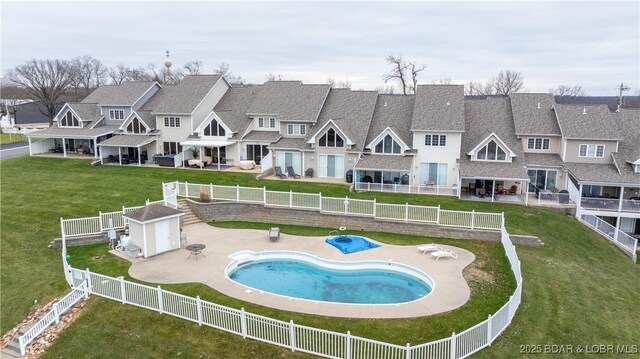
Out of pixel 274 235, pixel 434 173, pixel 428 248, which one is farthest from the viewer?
pixel 434 173

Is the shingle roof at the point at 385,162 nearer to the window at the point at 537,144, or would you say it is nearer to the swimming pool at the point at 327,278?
the window at the point at 537,144

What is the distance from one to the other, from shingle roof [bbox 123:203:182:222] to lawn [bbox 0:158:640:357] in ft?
7.70

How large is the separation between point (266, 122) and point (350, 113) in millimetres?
8141

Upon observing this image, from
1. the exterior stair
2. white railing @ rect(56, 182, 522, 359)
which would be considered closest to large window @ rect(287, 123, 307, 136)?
Result: the exterior stair

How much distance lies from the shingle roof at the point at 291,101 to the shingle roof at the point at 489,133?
13195 millimetres

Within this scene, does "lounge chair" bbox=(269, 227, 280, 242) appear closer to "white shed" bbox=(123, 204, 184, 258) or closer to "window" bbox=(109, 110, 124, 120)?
"white shed" bbox=(123, 204, 184, 258)

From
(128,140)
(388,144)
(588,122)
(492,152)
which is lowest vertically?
(492,152)

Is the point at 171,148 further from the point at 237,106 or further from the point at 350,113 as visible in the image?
the point at 350,113

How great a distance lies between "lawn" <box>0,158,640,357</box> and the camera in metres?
14.4

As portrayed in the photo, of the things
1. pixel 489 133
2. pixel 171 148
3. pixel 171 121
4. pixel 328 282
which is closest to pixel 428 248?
pixel 328 282

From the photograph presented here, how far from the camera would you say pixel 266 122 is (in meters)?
40.8

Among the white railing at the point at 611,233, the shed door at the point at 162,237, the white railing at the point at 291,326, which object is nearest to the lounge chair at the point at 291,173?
the shed door at the point at 162,237

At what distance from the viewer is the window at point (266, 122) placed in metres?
40.6

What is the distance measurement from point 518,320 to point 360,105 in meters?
27.2
